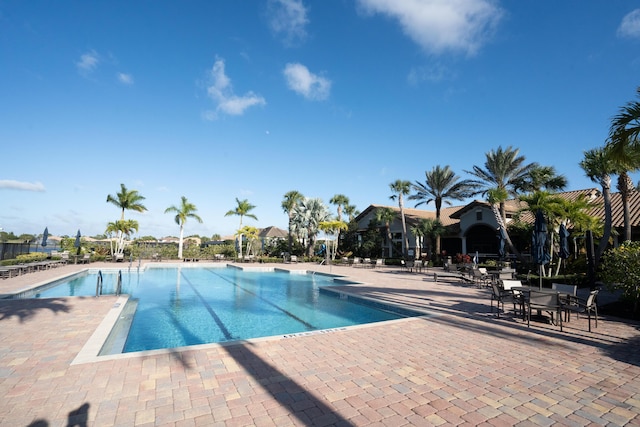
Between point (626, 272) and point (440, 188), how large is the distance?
21457mm

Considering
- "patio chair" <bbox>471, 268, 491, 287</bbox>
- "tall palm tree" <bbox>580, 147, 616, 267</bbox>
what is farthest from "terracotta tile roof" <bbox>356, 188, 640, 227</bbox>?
"patio chair" <bbox>471, 268, 491, 287</bbox>

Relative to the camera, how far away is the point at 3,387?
138 inches

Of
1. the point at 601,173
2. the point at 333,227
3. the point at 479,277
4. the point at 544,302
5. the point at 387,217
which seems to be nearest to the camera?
the point at 544,302

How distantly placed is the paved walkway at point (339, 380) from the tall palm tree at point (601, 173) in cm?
857

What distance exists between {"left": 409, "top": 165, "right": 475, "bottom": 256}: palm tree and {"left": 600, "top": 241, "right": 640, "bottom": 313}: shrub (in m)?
18.9

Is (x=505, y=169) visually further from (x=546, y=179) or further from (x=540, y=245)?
(x=540, y=245)

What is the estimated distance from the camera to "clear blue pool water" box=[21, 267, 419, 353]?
743 centimetres

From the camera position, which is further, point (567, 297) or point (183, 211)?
point (183, 211)

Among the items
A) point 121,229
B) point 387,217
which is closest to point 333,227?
point 387,217

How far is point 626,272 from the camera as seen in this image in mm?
6984

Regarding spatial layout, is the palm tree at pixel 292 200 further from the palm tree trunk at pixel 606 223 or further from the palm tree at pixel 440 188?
the palm tree trunk at pixel 606 223

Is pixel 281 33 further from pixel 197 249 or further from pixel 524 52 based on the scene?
pixel 197 249

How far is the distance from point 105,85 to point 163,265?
47.0ft

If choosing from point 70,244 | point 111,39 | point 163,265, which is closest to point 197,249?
point 163,265
